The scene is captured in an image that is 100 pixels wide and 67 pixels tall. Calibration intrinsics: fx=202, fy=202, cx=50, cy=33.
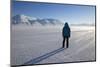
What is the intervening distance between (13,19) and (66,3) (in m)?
0.71

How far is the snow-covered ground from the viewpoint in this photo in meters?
2.37

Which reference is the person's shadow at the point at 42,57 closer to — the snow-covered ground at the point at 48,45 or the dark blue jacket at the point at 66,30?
the snow-covered ground at the point at 48,45

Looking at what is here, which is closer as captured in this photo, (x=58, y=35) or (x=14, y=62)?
(x=14, y=62)

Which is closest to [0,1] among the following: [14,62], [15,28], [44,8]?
Result: [15,28]

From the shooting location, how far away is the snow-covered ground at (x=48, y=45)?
2.37 metres

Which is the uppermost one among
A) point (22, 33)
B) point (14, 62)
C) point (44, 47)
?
point (22, 33)

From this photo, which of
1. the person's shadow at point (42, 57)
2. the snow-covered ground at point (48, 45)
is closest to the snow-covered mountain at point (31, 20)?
the snow-covered ground at point (48, 45)

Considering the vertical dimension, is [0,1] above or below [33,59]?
above

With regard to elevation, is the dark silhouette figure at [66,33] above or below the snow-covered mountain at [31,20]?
below

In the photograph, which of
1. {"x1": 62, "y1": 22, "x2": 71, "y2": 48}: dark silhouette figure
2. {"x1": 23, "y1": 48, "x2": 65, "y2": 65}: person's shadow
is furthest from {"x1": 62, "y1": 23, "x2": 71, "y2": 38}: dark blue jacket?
{"x1": 23, "y1": 48, "x2": 65, "y2": 65}: person's shadow

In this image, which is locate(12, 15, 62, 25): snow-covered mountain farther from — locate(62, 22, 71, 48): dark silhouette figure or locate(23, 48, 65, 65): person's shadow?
locate(23, 48, 65, 65): person's shadow

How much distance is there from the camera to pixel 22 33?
7.82 feet

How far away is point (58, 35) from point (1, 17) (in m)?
0.73

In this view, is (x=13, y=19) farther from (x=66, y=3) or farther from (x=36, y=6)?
(x=66, y=3)
